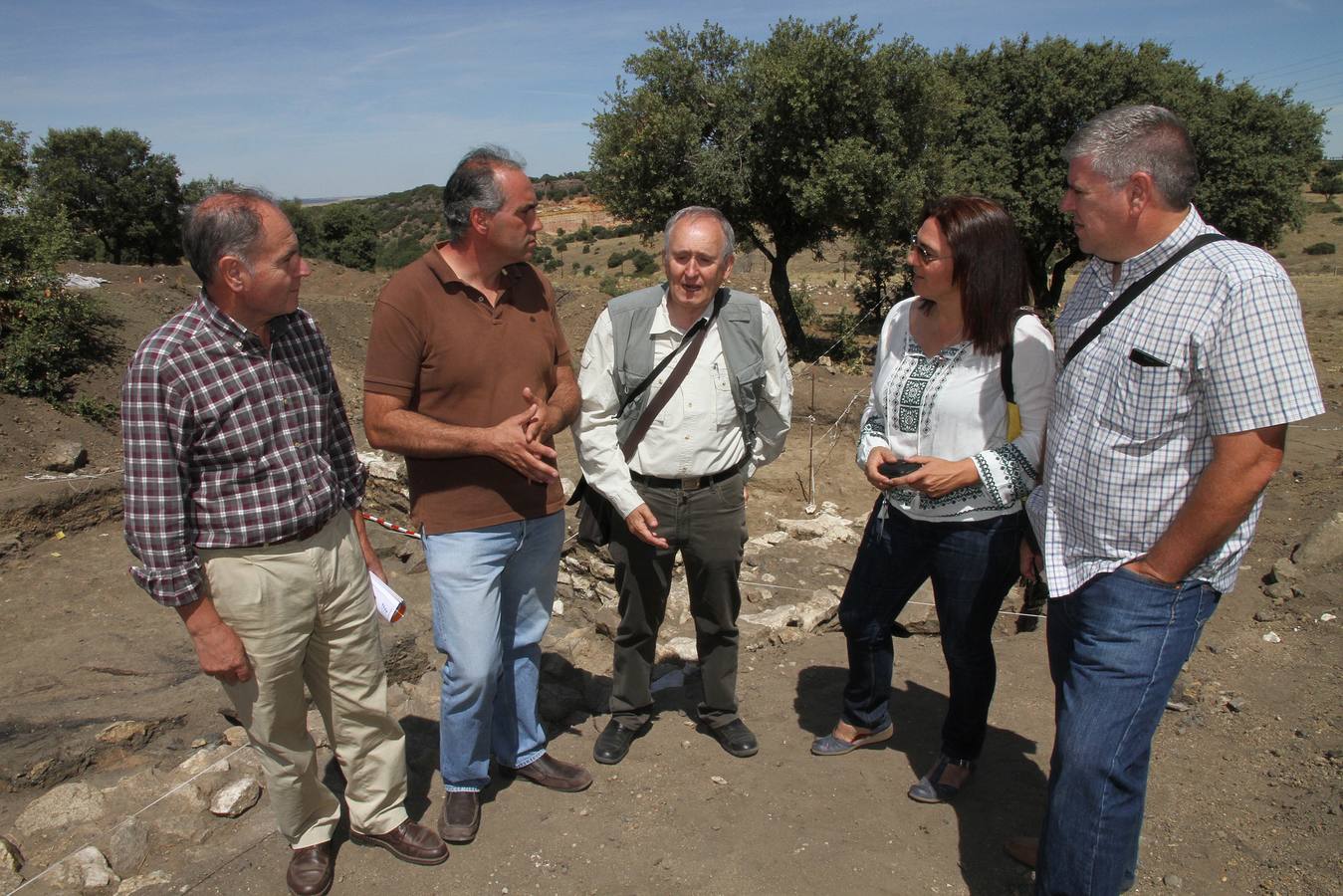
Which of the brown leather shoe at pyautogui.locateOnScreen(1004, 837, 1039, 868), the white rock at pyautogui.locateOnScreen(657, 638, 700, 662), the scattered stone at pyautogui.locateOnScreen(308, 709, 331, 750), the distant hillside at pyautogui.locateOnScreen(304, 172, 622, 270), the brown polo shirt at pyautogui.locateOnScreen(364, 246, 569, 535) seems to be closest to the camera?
the brown polo shirt at pyautogui.locateOnScreen(364, 246, 569, 535)

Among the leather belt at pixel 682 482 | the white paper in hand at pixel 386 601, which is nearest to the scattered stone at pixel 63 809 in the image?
the white paper in hand at pixel 386 601

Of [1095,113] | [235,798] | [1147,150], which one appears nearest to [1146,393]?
[1147,150]

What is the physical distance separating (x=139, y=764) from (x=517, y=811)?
7.10 feet

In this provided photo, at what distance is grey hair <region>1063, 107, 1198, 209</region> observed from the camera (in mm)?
2078

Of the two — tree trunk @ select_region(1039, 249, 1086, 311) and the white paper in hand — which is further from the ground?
tree trunk @ select_region(1039, 249, 1086, 311)

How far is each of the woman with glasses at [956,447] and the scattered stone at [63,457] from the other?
8.77 m

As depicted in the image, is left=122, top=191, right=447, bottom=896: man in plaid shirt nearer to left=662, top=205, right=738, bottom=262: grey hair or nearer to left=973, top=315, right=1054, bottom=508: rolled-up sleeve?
left=662, top=205, right=738, bottom=262: grey hair

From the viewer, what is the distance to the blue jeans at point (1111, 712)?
7.13 feet

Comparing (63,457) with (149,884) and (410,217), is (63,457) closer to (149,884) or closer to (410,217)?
(149,884)

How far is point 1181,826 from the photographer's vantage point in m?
3.04

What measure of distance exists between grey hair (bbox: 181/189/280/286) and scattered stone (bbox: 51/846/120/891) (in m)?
1.93

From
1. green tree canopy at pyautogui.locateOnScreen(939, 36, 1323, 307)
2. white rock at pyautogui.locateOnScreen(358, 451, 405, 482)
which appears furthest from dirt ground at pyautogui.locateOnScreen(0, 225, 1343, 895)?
green tree canopy at pyautogui.locateOnScreen(939, 36, 1323, 307)

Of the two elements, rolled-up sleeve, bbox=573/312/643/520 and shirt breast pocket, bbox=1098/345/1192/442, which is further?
rolled-up sleeve, bbox=573/312/643/520

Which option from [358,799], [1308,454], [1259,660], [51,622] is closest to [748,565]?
[1259,660]
